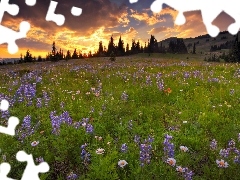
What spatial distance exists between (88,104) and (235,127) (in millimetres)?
3980

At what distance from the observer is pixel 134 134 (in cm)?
671

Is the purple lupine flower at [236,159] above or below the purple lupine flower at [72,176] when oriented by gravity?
above

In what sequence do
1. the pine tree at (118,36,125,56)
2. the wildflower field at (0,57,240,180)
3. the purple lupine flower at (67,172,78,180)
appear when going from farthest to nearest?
the pine tree at (118,36,125,56) → the wildflower field at (0,57,240,180) → the purple lupine flower at (67,172,78,180)

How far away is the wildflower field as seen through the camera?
195 inches

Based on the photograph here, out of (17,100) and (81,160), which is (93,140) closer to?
(81,160)

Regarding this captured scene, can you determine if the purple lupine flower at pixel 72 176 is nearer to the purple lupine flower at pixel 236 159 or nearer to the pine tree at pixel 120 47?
the purple lupine flower at pixel 236 159

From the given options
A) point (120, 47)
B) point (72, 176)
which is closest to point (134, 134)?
point (72, 176)

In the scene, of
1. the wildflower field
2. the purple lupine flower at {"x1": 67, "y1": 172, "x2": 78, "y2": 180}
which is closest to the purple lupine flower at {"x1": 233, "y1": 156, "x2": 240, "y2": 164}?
the wildflower field

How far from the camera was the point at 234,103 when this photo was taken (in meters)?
8.63

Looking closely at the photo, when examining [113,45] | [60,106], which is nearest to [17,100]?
[60,106]

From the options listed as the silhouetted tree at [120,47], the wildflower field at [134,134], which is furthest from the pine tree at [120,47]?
the wildflower field at [134,134]

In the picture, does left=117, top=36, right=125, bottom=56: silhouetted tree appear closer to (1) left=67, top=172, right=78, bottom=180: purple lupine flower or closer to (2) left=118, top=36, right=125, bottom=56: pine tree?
(2) left=118, top=36, right=125, bottom=56: pine tree

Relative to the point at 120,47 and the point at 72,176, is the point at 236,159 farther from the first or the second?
the point at 120,47

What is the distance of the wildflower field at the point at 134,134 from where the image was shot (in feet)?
16.3
